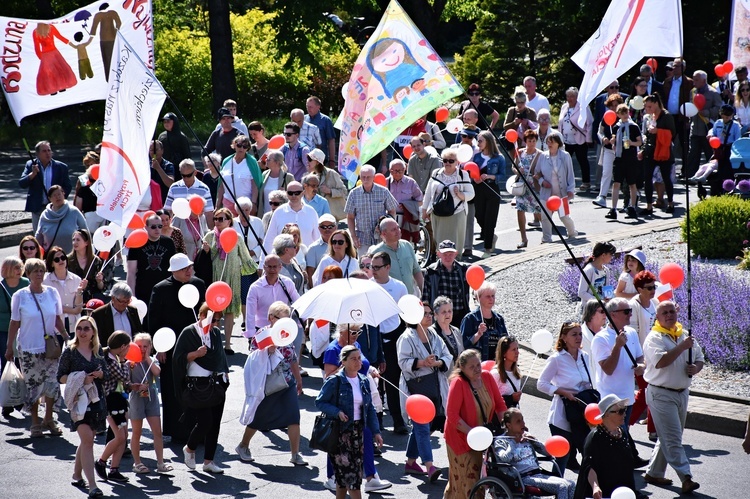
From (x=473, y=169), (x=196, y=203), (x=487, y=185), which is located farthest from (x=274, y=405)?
(x=487, y=185)

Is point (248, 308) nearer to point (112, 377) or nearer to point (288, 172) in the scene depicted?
point (112, 377)

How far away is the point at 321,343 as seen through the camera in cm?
1231

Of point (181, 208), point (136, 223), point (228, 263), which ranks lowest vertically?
point (228, 263)

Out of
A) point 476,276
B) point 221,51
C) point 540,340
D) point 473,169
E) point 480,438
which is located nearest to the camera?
point 480,438

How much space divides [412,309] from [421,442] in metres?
1.12

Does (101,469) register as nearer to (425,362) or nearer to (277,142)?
(425,362)

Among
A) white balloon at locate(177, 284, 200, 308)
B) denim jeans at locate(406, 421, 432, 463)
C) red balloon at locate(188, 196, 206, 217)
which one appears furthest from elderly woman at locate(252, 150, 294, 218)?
denim jeans at locate(406, 421, 432, 463)

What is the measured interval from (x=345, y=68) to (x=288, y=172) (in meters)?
18.0

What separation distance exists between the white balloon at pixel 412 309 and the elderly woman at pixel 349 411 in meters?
0.81

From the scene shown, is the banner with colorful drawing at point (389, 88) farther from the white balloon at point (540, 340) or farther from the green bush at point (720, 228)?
the green bush at point (720, 228)

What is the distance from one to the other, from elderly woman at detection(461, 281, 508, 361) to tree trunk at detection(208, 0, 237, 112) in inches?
751

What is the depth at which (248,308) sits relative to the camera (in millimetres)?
12352

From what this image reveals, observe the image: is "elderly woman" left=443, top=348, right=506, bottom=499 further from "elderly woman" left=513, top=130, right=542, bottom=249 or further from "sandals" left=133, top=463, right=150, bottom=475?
"elderly woman" left=513, top=130, right=542, bottom=249

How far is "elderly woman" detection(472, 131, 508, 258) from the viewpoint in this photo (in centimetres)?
1803
